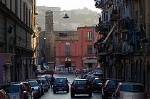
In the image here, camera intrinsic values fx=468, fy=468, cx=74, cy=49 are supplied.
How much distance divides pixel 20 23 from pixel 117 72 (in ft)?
55.5

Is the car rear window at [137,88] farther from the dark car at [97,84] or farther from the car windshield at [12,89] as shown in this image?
the dark car at [97,84]

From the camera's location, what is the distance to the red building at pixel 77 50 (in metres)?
119

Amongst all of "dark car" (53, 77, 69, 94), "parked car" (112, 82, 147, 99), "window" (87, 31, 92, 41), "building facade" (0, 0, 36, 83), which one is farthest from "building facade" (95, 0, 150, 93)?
"window" (87, 31, 92, 41)

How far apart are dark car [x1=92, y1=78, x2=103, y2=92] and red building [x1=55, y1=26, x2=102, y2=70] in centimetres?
6948

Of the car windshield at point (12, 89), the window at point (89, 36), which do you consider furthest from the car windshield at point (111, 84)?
the window at point (89, 36)

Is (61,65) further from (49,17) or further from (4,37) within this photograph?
(4,37)

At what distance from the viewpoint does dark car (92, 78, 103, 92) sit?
47.3 meters

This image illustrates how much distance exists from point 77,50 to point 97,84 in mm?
74748

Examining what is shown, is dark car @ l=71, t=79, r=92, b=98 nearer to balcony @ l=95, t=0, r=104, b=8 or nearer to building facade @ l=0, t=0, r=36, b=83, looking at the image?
building facade @ l=0, t=0, r=36, b=83

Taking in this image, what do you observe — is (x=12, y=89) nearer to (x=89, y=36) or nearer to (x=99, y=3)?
(x=99, y=3)

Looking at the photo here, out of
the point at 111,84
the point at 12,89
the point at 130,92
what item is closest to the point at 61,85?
the point at 111,84

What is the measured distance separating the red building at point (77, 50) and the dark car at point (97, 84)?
6948cm

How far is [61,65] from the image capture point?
12375 cm

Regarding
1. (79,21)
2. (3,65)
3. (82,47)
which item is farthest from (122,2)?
(79,21)
